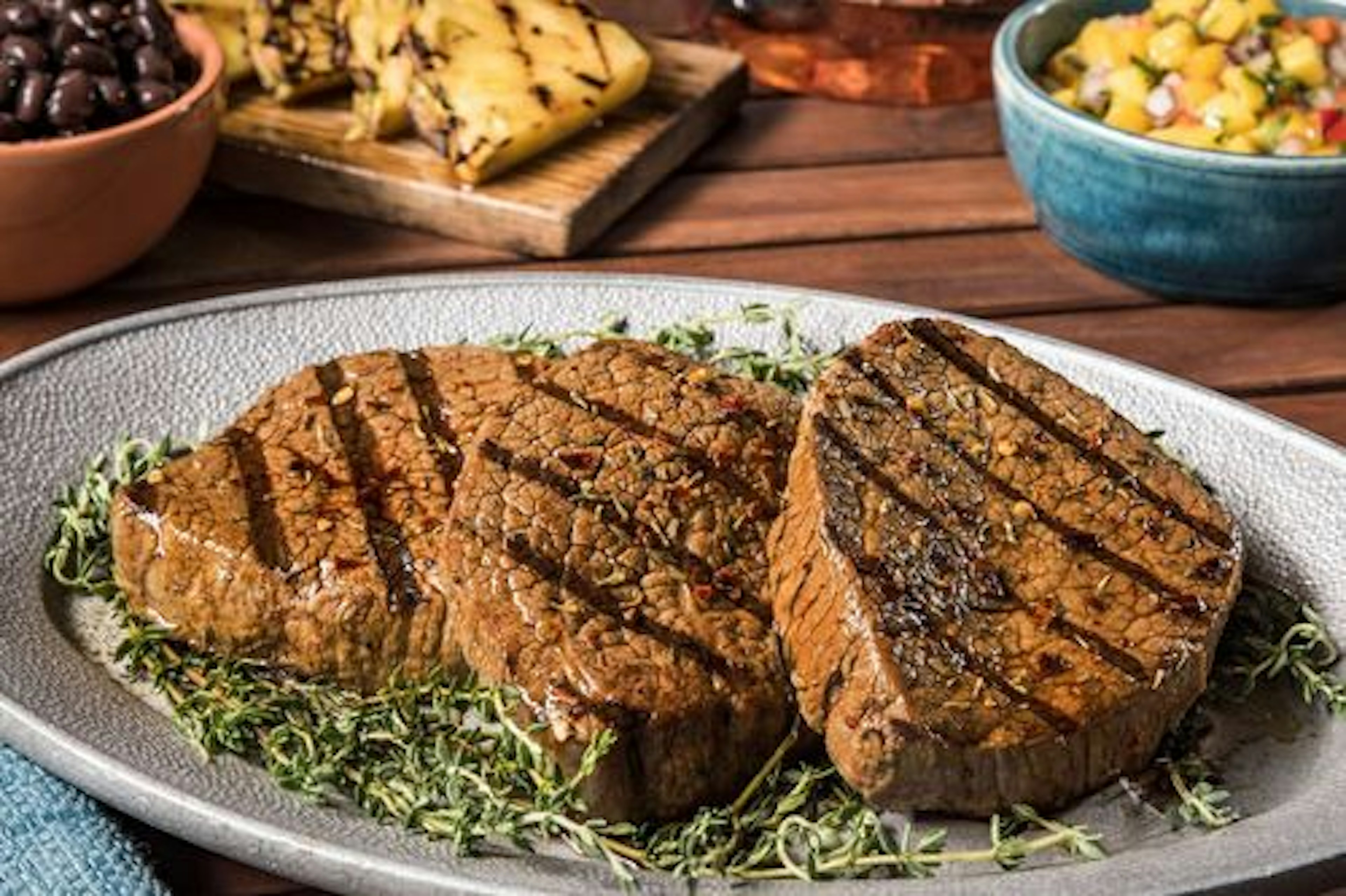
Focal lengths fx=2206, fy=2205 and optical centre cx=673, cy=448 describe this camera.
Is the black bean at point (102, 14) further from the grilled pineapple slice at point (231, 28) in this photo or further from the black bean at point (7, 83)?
the grilled pineapple slice at point (231, 28)

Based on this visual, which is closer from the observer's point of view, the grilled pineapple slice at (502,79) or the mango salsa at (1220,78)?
the mango salsa at (1220,78)

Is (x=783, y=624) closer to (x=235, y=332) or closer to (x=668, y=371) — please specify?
(x=668, y=371)

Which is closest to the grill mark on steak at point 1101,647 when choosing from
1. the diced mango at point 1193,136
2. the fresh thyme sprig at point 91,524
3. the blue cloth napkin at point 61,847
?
the blue cloth napkin at point 61,847

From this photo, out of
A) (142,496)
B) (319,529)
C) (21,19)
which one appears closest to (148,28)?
(21,19)

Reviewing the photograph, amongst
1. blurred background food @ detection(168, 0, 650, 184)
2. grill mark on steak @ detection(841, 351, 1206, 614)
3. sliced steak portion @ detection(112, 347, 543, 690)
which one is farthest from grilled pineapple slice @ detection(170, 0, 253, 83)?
grill mark on steak @ detection(841, 351, 1206, 614)

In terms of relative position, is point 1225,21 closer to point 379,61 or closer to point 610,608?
point 379,61

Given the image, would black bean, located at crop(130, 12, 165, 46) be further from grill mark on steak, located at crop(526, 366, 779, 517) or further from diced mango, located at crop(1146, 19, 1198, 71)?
diced mango, located at crop(1146, 19, 1198, 71)
